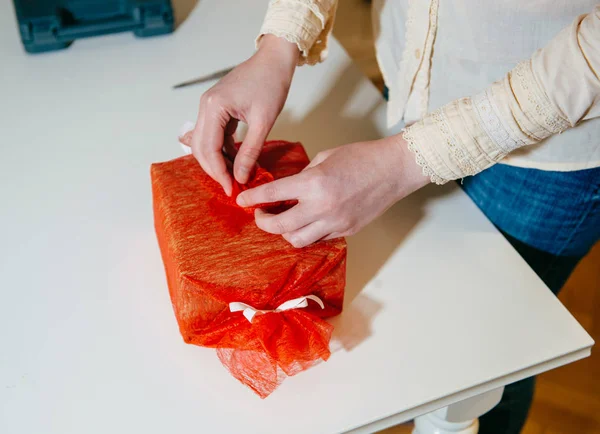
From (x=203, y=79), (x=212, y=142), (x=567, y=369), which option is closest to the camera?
(x=212, y=142)

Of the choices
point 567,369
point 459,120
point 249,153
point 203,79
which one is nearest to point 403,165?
point 459,120

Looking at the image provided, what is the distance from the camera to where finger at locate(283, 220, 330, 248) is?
0.67 m

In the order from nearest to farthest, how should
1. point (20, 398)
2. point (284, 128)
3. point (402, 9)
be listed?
1. point (20, 398)
2. point (402, 9)
3. point (284, 128)

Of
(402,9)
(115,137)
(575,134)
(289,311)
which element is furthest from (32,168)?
(575,134)

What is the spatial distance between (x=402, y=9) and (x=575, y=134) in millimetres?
291

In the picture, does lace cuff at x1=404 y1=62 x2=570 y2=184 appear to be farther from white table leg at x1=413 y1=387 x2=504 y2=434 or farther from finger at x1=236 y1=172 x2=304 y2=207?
white table leg at x1=413 y1=387 x2=504 y2=434

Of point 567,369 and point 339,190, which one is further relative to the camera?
point 567,369

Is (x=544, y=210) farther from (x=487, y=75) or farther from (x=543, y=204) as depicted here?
(x=487, y=75)

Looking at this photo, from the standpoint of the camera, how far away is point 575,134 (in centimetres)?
74

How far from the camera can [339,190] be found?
0.69 meters

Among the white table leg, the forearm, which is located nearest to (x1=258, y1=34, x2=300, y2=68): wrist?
the forearm

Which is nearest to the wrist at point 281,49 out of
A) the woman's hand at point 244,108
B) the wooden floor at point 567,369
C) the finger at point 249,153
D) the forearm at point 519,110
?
the woman's hand at point 244,108

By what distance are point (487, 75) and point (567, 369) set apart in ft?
3.37

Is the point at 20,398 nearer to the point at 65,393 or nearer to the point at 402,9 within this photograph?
the point at 65,393
